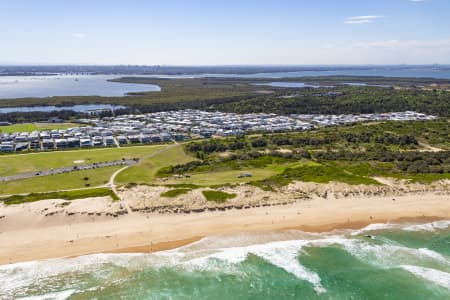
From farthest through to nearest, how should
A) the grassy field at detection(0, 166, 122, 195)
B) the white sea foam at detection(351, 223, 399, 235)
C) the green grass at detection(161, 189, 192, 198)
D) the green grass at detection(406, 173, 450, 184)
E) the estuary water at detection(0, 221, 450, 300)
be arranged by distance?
the green grass at detection(406, 173, 450, 184), the grassy field at detection(0, 166, 122, 195), the green grass at detection(161, 189, 192, 198), the white sea foam at detection(351, 223, 399, 235), the estuary water at detection(0, 221, 450, 300)

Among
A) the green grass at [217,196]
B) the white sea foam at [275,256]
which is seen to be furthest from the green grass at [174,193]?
the white sea foam at [275,256]

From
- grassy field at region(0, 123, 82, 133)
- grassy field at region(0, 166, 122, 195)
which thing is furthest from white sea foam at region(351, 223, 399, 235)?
grassy field at region(0, 123, 82, 133)

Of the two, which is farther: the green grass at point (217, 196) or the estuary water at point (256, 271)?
the green grass at point (217, 196)

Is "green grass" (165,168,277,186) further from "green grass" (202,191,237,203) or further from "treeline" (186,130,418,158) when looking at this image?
"treeline" (186,130,418,158)

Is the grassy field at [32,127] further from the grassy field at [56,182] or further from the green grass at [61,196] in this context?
the green grass at [61,196]

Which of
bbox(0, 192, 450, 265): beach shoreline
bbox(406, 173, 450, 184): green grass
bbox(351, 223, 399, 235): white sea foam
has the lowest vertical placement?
bbox(351, 223, 399, 235): white sea foam

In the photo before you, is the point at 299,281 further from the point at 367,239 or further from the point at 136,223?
the point at 136,223

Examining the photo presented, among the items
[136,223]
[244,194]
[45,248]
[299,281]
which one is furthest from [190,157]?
[299,281]
